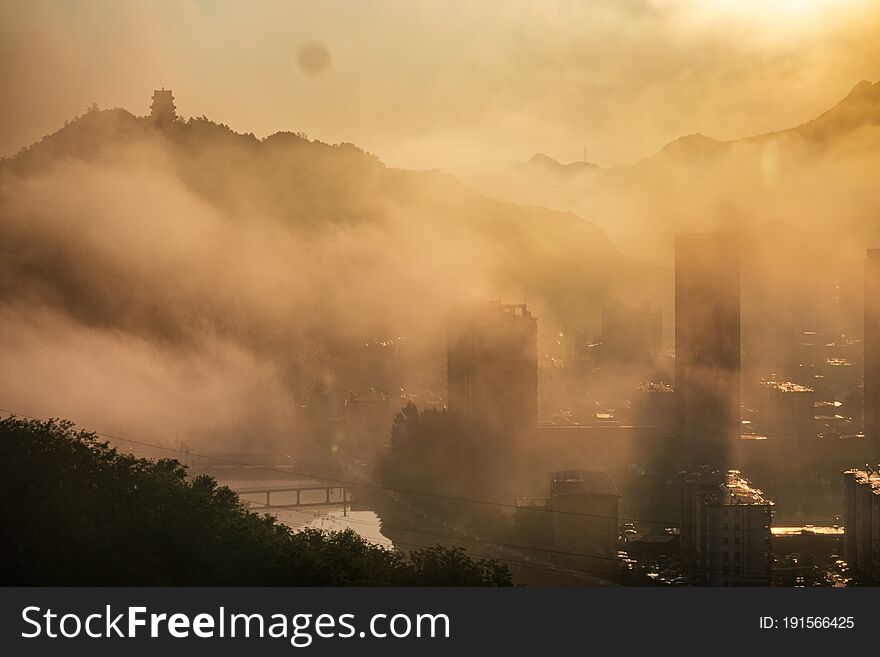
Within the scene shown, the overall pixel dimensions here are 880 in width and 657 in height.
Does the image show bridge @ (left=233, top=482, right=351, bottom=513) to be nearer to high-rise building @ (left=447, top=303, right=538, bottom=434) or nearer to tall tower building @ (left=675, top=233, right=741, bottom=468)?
high-rise building @ (left=447, top=303, right=538, bottom=434)

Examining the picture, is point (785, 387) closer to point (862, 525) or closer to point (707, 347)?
point (707, 347)

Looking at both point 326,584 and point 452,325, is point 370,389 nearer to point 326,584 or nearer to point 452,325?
point 452,325

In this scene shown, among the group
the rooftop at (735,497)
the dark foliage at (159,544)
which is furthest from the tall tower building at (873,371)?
the dark foliage at (159,544)

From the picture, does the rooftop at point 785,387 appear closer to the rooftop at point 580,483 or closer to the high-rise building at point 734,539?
the rooftop at point 580,483

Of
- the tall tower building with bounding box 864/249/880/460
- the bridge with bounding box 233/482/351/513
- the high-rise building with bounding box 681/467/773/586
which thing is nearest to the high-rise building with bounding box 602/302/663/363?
the tall tower building with bounding box 864/249/880/460

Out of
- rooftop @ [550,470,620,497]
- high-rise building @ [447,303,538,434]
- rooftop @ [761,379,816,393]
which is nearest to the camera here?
rooftop @ [550,470,620,497]


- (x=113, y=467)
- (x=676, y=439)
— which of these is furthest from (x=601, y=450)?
(x=113, y=467)

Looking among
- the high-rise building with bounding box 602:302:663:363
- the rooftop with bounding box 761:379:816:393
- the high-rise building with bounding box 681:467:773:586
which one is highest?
the high-rise building with bounding box 602:302:663:363
